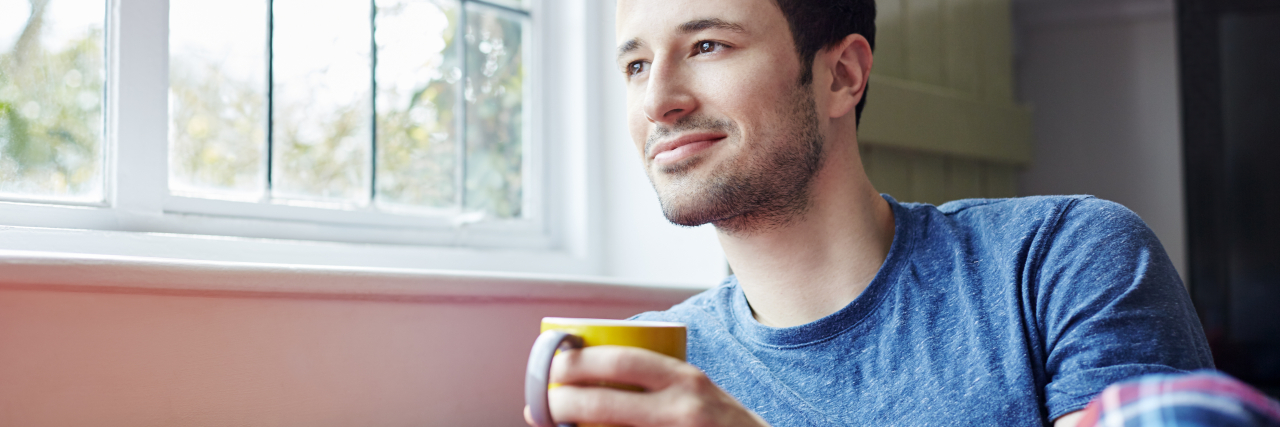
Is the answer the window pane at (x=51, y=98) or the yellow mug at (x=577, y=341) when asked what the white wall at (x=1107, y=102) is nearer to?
the yellow mug at (x=577, y=341)

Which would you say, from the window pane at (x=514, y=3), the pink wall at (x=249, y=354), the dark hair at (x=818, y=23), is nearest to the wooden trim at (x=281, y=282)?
the pink wall at (x=249, y=354)

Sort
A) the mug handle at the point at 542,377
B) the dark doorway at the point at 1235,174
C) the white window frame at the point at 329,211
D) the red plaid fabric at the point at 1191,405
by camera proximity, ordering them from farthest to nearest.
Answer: the dark doorway at the point at 1235,174 → the white window frame at the point at 329,211 → the mug handle at the point at 542,377 → the red plaid fabric at the point at 1191,405

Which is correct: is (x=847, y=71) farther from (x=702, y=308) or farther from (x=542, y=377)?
(x=542, y=377)

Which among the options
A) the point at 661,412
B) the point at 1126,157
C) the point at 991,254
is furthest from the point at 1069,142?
the point at 661,412

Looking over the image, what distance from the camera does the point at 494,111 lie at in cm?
155

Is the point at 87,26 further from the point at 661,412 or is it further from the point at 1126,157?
the point at 1126,157

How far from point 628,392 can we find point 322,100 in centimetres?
91

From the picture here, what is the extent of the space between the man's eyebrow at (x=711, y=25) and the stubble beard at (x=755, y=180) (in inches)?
3.9

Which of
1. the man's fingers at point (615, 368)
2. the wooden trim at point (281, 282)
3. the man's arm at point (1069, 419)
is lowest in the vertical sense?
the man's arm at point (1069, 419)

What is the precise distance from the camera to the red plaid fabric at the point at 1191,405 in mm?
428

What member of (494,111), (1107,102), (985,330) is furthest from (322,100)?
(1107,102)

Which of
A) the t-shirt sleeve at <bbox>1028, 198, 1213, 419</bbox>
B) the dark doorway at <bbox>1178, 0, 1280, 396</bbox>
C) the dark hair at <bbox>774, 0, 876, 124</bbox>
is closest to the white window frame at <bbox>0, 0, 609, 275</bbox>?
the dark hair at <bbox>774, 0, 876, 124</bbox>

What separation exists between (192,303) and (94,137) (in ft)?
1.19

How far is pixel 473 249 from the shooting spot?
1427mm
